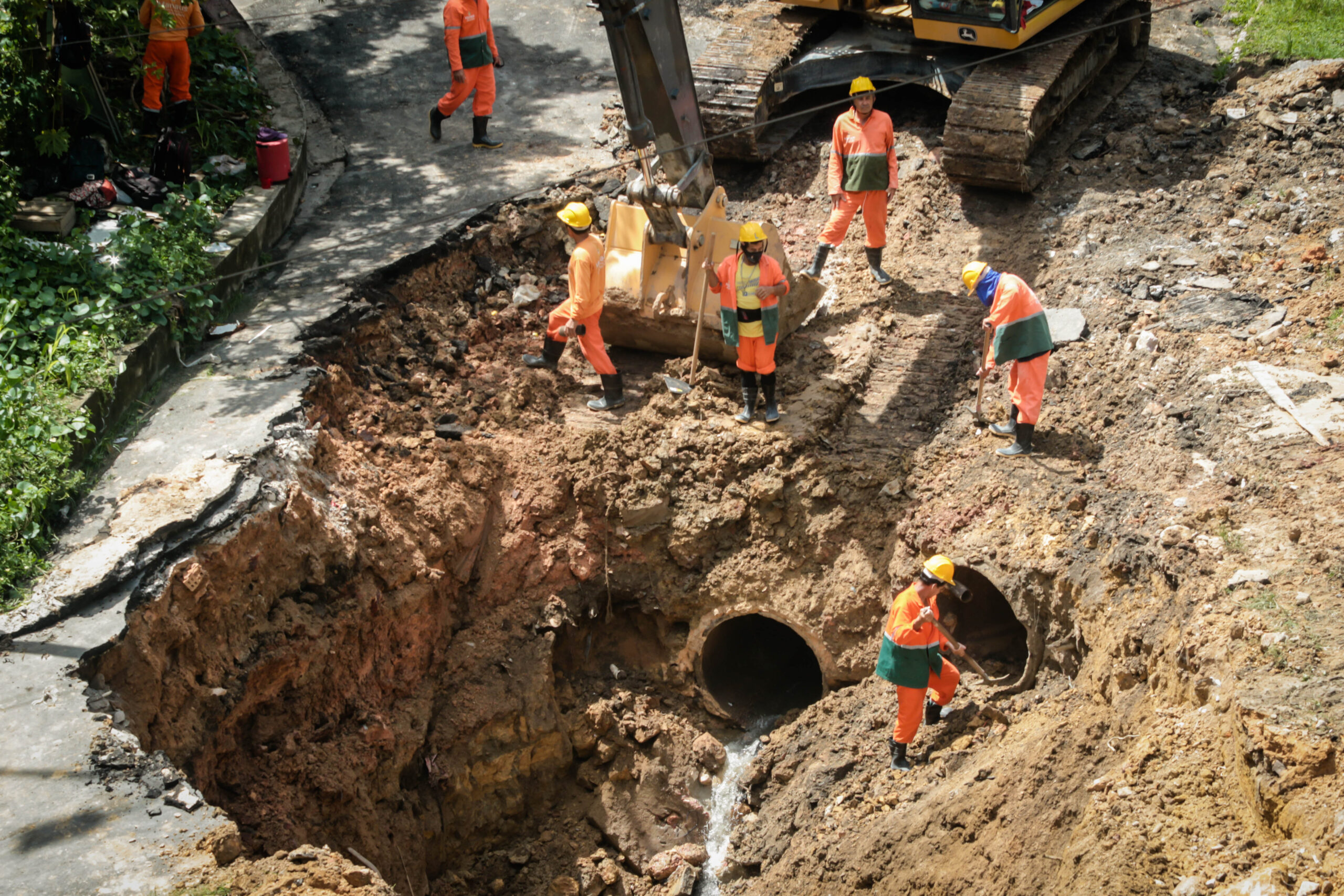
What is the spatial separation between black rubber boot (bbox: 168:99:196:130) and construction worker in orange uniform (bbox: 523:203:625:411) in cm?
393

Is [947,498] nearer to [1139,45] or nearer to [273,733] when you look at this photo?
[273,733]

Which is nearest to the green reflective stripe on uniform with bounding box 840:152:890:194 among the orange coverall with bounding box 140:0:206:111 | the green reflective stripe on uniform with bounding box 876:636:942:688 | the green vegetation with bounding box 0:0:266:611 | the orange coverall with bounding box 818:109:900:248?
the orange coverall with bounding box 818:109:900:248

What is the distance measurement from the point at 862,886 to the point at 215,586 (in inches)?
163

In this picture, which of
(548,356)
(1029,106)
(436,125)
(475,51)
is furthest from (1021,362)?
(436,125)

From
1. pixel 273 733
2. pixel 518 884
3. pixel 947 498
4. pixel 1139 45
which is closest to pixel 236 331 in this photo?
pixel 273 733

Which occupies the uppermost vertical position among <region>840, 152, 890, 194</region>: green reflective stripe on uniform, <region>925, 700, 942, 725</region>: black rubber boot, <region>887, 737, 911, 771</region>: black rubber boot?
<region>840, 152, 890, 194</region>: green reflective stripe on uniform

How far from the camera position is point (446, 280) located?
889cm

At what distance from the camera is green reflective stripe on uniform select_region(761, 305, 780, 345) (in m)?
7.72

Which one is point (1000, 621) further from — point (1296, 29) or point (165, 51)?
point (165, 51)

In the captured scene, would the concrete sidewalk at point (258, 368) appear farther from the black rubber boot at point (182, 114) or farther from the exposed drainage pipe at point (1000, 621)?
the exposed drainage pipe at point (1000, 621)

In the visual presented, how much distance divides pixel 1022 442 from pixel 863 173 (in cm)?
273

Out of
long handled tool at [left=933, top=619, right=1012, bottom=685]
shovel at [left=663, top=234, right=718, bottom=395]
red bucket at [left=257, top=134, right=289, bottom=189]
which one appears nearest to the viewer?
long handled tool at [left=933, top=619, right=1012, bottom=685]

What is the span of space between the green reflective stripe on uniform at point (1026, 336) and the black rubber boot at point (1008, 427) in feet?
1.72

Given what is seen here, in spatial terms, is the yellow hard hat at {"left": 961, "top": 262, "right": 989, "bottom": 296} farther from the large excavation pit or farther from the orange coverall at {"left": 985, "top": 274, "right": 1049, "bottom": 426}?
the large excavation pit
